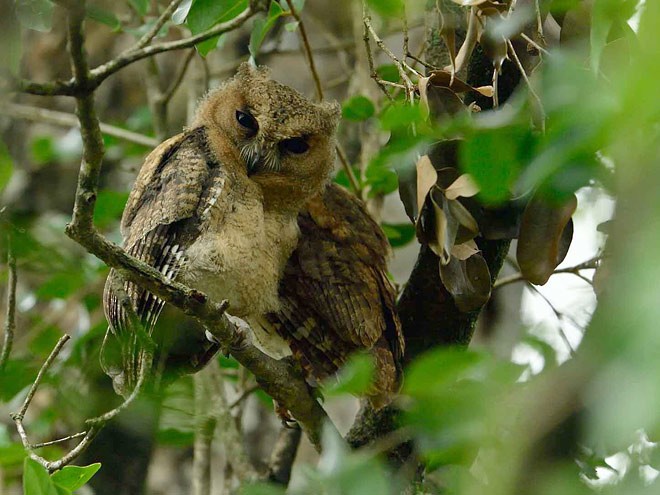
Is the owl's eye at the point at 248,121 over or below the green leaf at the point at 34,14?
below

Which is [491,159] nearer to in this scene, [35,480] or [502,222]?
[35,480]

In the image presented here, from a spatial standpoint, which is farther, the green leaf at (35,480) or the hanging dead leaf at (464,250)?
the hanging dead leaf at (464,250)

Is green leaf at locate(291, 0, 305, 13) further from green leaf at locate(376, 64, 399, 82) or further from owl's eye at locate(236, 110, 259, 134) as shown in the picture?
green leaf at locate(376, 64, 399, 82)

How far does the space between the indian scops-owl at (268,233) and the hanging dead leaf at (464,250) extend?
60 cm

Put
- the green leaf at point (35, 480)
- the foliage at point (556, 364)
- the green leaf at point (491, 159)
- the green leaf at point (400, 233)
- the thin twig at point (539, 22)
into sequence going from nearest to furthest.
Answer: the foliage at point (556, 364) < the green leaf at point (491, 159) < the green leaf at point (35, 480) < the thin twig at point (539, 22) < the green leaf at point (400, 233)

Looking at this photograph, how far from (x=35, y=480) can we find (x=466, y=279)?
118 cm

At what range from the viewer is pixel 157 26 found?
208 cm

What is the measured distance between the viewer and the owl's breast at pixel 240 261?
2.54 m

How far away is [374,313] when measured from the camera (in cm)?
267

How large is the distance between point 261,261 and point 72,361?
88 cm

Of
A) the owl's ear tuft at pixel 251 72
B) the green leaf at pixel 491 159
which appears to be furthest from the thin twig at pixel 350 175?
the green leaf at pixel 491 159

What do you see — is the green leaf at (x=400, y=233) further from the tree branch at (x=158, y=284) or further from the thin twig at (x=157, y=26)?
the thin twig at (x=157, y=26)

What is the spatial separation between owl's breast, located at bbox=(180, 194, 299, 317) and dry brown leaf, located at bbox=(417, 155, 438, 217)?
0.86 meters

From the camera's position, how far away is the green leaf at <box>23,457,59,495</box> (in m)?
1.29
